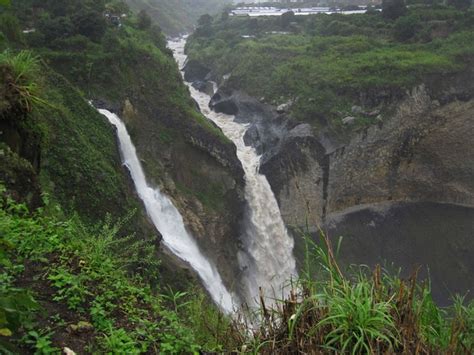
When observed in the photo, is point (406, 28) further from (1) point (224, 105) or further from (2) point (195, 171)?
(2) point (195, 171)

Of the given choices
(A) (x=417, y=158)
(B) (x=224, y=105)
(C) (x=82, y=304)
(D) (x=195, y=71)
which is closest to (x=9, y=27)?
(C) (x=82, y=304)

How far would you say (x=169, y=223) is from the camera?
45.3ft

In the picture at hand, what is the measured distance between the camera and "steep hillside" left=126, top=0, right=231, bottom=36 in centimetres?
5359

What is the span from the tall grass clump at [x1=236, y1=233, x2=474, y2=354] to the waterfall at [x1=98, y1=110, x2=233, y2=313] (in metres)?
9.13

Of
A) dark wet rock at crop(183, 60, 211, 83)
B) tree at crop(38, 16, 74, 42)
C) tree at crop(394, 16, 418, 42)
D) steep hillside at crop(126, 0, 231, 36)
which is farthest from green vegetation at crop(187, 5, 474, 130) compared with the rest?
steep hillside at crop(126, 0, 231, 36)

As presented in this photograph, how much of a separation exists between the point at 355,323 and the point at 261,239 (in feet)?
50.1

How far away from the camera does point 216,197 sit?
1753 centimetres

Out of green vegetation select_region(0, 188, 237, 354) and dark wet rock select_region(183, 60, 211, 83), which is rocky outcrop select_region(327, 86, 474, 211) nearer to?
dark wet rock select_region(183, 60, 211, 83)

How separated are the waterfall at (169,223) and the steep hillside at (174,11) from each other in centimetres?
3978

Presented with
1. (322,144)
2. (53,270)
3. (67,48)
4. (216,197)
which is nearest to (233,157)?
(216,197)

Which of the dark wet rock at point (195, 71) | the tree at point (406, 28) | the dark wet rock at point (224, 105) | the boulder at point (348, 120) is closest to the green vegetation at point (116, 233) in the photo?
the boulder at point (348, 120)

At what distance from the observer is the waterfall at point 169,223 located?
42.4 ft

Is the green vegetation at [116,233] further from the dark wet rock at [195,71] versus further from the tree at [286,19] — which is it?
the tree at [286,19]

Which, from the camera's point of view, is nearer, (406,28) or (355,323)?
(355,323)
